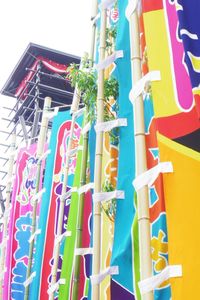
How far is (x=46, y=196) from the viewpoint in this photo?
29.8ft

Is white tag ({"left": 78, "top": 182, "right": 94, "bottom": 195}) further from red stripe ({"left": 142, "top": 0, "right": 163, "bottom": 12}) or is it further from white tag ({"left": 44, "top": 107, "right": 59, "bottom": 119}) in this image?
white tag ({"left": 44, "top": 107, "right": 59, "bottom": 119})

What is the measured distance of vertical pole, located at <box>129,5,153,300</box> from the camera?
447 centimetres

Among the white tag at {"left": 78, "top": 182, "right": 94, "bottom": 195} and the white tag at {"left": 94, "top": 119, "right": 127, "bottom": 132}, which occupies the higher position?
the white tag at {"left": 94, "top": 119, "right": 127, "bottom": 132}

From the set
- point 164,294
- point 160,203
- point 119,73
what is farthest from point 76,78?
point 164,294

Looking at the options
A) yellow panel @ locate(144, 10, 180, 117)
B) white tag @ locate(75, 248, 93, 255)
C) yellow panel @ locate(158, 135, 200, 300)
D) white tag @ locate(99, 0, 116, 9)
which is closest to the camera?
yellow panel @ locate(158, 135, 200, 300)

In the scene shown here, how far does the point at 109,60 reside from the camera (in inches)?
251

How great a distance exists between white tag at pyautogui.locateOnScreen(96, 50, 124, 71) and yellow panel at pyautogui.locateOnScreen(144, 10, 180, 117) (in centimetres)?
90

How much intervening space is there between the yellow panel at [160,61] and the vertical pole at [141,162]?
1.07ft

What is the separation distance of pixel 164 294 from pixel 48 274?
4.25 meters

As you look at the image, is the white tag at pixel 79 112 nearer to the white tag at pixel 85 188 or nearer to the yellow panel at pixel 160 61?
the white tag at pixel 85 188

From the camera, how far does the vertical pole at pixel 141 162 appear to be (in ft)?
14.7

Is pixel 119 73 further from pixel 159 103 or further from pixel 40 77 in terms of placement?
pixel 40 77

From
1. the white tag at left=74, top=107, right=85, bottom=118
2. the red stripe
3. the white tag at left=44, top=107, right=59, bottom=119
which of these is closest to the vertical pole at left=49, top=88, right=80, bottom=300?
the white tag at left=74, top=107, right=85, bottom=118

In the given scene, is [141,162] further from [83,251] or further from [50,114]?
[50,114]
